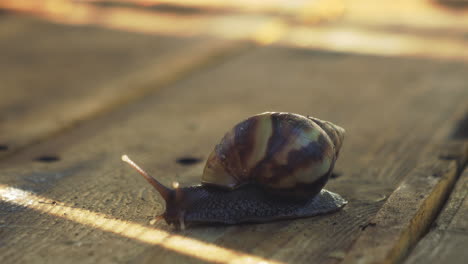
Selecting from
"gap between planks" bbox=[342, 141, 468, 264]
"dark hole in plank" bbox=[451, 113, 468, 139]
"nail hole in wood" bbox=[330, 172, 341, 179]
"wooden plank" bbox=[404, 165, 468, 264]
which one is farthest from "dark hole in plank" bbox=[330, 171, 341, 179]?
"dark hole in plank" bbox=[451, 113, 468, 139]

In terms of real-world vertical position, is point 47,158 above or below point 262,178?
below

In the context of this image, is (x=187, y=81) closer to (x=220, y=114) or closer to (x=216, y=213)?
(x=220, y=114)

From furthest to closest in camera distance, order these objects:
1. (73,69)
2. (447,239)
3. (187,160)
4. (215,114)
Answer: (73,69) → (215,114) → (187,160) → (447,239)

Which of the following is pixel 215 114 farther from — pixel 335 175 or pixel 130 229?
pixel 130 229

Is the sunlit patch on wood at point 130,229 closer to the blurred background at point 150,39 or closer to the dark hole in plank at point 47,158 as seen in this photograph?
the dark hole in plank at point 47,158

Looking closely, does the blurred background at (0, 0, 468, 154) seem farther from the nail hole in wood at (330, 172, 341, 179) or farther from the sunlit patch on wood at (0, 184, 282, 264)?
the nail hole in wood at (330, 172, 341, 179)

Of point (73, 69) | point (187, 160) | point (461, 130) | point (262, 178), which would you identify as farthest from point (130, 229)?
point (73, 69)

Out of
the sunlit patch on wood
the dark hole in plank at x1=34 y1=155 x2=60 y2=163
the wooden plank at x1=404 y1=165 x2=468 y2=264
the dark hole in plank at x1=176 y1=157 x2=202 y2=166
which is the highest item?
the wooden plank at x1=404 y1=165 x2=468 y2=264
